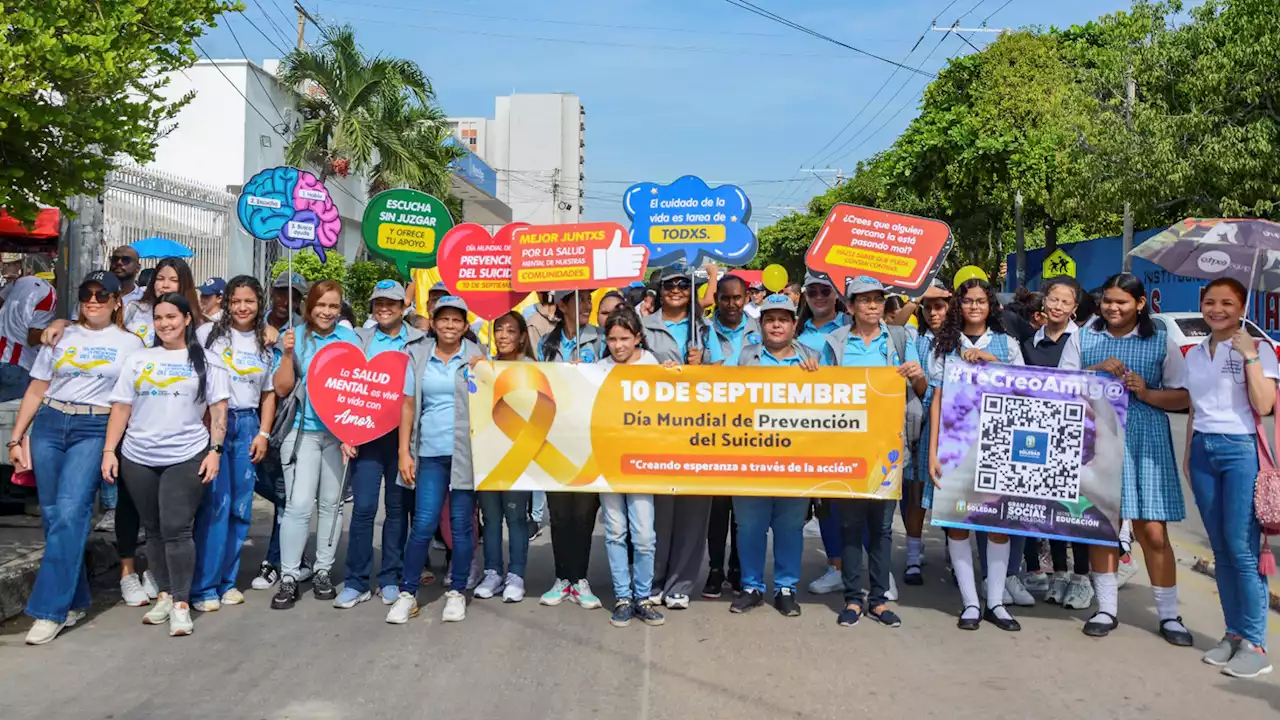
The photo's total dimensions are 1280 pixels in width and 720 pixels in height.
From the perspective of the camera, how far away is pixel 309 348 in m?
7.08

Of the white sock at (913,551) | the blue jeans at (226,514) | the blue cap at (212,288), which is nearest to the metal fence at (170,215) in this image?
the blue cap at (212,288)

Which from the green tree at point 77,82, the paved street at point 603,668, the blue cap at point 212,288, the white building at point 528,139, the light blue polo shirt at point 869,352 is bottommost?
the paved street at point 603,668

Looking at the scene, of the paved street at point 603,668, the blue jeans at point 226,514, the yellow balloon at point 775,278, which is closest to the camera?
the paved street at point 603,668

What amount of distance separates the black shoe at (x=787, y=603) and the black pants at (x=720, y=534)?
1.83ft

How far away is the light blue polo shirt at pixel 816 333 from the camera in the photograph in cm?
733

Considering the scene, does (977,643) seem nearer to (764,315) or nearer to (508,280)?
(764,315)

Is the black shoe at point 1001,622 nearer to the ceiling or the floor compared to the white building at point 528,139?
nearer to the floor

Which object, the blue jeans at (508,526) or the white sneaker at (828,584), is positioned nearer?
the blue jeans at (508,526)

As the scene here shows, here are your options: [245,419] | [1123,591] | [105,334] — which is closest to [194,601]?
[245,419]

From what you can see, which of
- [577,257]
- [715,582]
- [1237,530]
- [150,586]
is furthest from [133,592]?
[1237,530]

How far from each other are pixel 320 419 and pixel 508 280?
2004mm

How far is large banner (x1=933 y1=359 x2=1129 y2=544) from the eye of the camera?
21.3 ft

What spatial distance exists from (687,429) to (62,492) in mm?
3297

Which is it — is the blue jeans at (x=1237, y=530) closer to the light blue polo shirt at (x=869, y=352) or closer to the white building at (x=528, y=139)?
the light blue polo shirt at (x=869, y=352)
